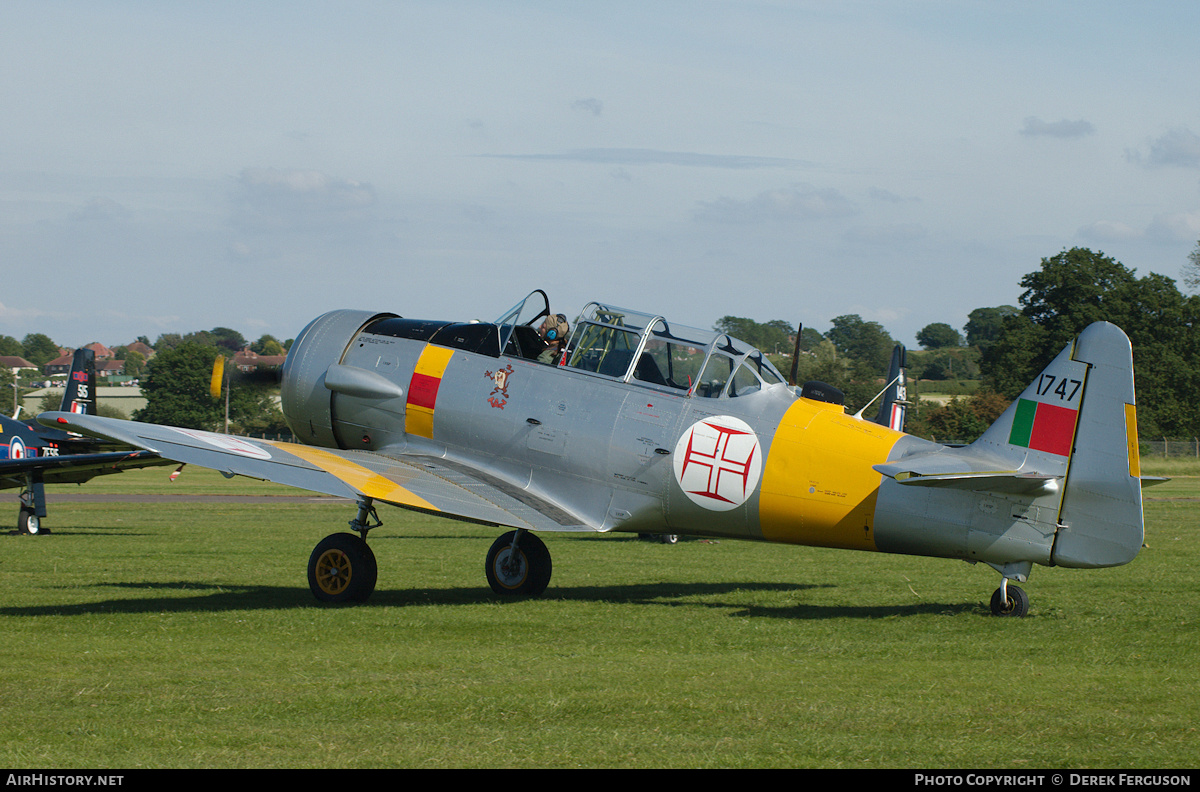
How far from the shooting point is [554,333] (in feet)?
37.9

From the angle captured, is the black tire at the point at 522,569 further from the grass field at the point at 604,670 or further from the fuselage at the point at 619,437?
the fuselage at the point at 619,437

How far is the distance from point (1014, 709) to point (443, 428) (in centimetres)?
662

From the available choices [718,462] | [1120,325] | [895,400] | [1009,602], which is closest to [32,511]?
[718,462]

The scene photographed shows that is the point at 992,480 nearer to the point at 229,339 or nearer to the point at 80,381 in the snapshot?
the point at 80,381

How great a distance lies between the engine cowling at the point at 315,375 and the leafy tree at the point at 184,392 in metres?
57.6

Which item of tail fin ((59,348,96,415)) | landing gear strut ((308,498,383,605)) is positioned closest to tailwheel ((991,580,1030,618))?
landing gear strut ((308,498,383,605))

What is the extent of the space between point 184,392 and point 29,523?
57.1 meters

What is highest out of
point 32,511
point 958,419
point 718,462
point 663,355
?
point 663,355

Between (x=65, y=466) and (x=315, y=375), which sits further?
(x=65, y=466)

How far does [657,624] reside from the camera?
9.21 m

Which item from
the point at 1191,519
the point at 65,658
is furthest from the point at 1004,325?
the point at 65,658

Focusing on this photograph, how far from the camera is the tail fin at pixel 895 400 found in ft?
66.7

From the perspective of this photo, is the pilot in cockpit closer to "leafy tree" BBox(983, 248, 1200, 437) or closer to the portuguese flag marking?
the portuguese flag marking

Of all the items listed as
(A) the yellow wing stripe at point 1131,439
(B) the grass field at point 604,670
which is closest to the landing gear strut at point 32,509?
(B) the grass field at point 604,670
